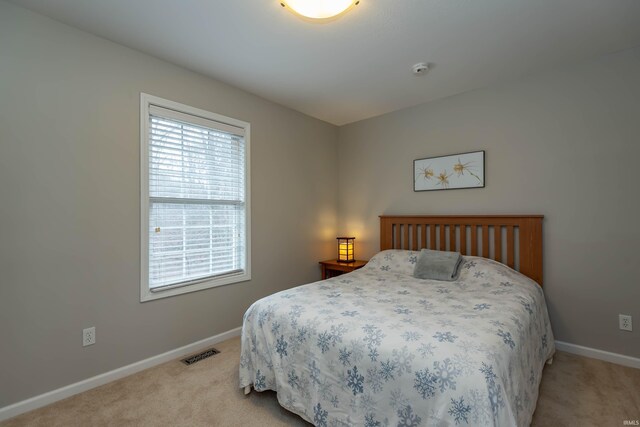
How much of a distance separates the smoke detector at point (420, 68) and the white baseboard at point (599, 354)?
102 inches

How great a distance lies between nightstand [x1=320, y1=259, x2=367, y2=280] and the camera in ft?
11.5

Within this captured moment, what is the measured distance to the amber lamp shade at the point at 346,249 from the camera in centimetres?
375

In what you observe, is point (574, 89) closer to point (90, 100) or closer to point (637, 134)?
point (637, 134)

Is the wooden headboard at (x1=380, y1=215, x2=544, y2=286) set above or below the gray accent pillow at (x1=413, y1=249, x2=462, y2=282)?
above

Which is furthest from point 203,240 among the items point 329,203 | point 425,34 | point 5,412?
point 425,34

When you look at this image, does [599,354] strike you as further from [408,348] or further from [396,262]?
[408,348]

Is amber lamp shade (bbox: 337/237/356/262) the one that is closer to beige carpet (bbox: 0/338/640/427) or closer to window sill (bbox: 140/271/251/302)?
window sill (bbox: 140/271/251/302)

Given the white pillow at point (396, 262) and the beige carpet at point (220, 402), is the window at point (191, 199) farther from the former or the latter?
the white pillow at point (396, 262)

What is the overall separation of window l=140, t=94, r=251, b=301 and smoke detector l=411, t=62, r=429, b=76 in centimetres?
165

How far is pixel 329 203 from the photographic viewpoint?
4.00 m

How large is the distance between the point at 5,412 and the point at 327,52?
3073 mm

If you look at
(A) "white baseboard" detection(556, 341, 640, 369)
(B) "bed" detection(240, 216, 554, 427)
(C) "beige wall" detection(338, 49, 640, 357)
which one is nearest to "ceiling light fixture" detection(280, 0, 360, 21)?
(B) "bed" detection(240, 216, 554, 427)

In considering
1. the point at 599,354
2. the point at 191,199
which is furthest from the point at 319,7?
the point at 599,354

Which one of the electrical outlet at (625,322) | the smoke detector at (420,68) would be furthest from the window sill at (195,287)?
the electrical outlet at (625,322)
